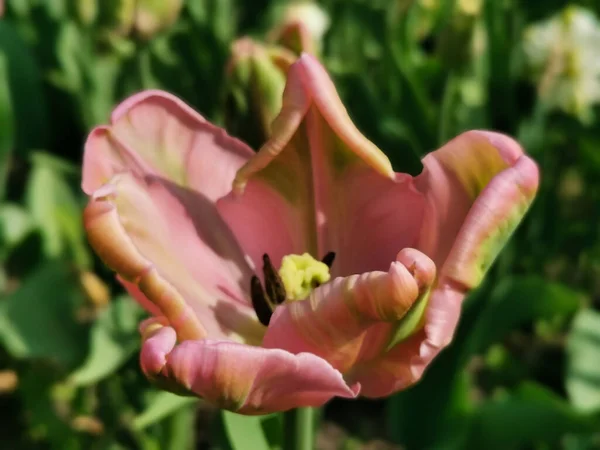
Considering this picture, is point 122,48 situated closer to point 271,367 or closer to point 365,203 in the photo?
point 365,203

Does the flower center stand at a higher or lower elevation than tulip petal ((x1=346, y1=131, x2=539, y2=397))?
lower

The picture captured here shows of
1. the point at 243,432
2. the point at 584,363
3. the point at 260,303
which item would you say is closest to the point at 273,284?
the point at 260,303

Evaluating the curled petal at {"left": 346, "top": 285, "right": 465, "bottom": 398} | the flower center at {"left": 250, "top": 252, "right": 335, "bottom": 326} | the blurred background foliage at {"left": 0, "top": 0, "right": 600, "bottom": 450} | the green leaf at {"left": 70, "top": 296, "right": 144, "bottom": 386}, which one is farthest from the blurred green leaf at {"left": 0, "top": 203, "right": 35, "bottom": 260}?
the curled petal at {"left": 346, "top": 285, "right": 465, "bottom": 398}

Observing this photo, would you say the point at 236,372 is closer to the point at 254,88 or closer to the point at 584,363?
the point at 254,88

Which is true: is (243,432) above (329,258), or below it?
below

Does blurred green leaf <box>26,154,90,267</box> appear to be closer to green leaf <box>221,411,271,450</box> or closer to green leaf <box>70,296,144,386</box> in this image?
green leaf <box>70,296,144,386</box>

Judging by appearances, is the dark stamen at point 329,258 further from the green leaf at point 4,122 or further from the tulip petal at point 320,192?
the green leaf at point 4,122

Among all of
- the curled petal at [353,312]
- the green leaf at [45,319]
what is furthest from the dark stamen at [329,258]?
the green leaf at [45,319]
